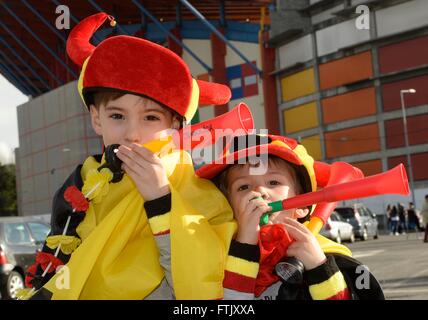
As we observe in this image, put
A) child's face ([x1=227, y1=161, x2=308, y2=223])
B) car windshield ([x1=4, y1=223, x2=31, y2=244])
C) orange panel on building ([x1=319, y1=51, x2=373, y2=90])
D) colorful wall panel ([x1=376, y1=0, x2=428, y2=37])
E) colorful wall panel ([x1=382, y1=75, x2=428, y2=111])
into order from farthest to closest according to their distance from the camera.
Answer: orange panel on building ([x1=319, y1=51, x2=373, y2=90]) < colorful wall panel ([x1=382, y1=75, x2=428, y2=111]) < colorful wall panel ([x1=376, y1=0, x2=428, y2=37]) < car windshield ([x1=4, y1=223, x2=31, y2=244]) < child's face ([x1=227, y1=161, x2=308, y2=223])

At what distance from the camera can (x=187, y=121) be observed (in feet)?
6.46

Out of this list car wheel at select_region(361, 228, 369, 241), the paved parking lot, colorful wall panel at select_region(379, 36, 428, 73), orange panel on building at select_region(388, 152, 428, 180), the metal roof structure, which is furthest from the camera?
the metal roof structure

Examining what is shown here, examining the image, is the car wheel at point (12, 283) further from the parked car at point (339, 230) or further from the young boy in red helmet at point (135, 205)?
the parked car at point (339, 230)

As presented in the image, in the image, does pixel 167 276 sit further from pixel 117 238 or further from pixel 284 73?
pixel 284 73

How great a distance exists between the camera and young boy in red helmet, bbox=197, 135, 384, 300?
1.65 m

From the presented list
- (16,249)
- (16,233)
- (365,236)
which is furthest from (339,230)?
(16,249)

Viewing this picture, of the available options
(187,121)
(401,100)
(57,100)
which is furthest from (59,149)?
(187,121)

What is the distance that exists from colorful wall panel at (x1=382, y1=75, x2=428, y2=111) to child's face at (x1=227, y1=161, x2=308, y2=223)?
2872 cm

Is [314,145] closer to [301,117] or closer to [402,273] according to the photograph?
[301,117]

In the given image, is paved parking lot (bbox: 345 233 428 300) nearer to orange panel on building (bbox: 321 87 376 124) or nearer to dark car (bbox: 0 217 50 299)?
dark car (bbox: 0 217 50 299)

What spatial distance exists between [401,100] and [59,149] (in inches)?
743

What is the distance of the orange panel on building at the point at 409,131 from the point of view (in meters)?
29.2

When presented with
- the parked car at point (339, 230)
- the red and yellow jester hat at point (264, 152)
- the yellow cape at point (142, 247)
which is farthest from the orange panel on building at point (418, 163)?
the yellow cape at point (142, 247)

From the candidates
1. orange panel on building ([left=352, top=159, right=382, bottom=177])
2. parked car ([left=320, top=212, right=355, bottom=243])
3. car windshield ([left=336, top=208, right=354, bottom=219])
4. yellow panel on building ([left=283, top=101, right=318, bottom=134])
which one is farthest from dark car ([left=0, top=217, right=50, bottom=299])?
yellow panel on building ([left=283, top=101, right=318, bottom=134])
